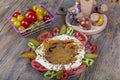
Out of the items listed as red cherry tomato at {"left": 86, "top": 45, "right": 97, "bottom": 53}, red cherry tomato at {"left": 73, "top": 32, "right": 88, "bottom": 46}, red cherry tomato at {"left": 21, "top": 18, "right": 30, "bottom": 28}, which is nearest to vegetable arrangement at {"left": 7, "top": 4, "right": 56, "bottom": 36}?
red cherry tomato at {"left": 21, "top": 18, "right": 30, "bottom": 28}

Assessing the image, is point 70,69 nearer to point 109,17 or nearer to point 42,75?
point 42,75

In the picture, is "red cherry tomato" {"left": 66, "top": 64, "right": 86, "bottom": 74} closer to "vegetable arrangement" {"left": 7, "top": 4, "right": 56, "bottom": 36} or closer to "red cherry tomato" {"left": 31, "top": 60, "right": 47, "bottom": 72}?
"red cherry tomato" {"left": 31, "top": 60, "right": 47, "bottom": 72}

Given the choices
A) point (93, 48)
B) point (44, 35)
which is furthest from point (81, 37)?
point (44, 35)

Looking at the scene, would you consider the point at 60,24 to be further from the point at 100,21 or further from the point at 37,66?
the point at 37,66

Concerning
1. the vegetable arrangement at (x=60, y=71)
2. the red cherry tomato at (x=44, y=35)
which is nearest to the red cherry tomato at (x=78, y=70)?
the vegetable arrangement at (x=60, y=71)

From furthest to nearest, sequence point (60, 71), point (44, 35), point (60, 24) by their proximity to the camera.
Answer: point (60, 24), point (44, 35), point (60, 71)

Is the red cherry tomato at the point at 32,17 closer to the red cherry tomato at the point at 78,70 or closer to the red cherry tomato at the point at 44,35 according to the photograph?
the red cherry tomato at the point at 44,35

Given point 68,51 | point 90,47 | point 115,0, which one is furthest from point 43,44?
point 115,0
